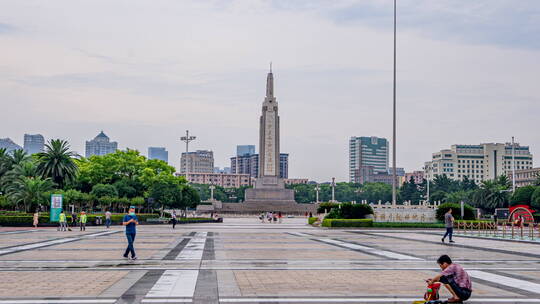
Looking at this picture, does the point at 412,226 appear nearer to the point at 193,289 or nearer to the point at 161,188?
the point at 161,188

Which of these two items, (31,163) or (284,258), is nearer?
(284,258)

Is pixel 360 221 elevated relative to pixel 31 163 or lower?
lower

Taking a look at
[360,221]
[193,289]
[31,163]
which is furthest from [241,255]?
[31,163]

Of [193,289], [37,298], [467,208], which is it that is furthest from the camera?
[467,208]

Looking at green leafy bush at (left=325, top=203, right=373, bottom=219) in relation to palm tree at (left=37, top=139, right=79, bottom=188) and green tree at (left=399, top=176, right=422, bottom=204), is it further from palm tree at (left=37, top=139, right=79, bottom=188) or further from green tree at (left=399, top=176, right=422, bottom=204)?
green tree at (left=399, top=176, right=422, bottom=204)

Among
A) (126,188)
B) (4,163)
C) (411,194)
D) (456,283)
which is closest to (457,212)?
(126,188)

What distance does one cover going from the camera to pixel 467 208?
52.8 metres

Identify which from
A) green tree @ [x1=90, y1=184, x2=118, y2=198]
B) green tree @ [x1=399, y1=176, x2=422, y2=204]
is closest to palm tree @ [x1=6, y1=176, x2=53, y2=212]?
green tree @ [x1=90, y1=184, x2=118, y2=198]

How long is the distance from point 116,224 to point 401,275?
4457 cm

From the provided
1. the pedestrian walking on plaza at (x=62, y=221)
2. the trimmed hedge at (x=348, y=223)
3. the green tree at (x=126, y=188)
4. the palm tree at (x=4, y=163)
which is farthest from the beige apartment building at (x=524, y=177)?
the pedestrian walking on plaza at (x=62, y=221)

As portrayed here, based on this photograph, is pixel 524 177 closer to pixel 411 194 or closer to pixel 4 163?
pixel 411 194

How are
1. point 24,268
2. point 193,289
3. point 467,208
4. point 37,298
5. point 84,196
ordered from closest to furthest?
point 37,298 < point 193,289 < point 24,268 < point 467,208 < point 84,196

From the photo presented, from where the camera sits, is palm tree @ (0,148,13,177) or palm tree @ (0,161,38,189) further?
palm tree @ (0,148,13,177)

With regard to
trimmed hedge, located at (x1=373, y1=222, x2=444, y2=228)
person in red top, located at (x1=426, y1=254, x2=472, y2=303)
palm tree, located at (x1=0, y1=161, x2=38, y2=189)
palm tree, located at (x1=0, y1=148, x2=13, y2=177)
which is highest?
palm tree, located at (x1=0, y1=148, x2=13, y2=177)
